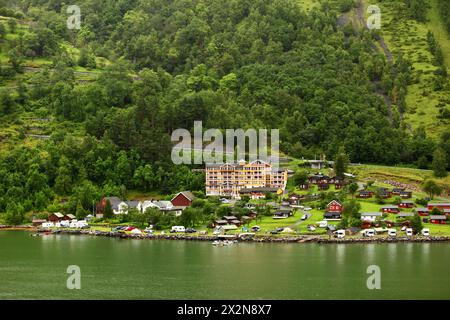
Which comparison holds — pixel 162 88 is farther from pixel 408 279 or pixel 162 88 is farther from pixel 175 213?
pixel 408 279

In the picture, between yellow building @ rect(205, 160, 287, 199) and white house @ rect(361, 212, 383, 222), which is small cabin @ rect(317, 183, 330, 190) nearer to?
yellow building @ rect(205, 160, 287, 199)

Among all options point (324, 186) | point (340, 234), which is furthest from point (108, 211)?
point (340, 234)

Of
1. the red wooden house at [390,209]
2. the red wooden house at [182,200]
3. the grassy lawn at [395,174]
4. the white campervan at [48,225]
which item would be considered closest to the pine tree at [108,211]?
the white campervan at [48,225]

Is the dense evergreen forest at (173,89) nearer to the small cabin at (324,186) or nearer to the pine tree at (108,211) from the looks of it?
the pine tree at (108,211)

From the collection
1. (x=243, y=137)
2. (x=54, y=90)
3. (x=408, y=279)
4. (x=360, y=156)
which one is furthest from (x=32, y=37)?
(x=408, y=279)

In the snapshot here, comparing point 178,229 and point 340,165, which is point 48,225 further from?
point 340,165

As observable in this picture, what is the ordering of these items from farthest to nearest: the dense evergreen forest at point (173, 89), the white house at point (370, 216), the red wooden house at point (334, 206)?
the dense evergreen forest at point (173, 89) → the red wooden house at point (334, 206) → the white house at point (370, 216)
